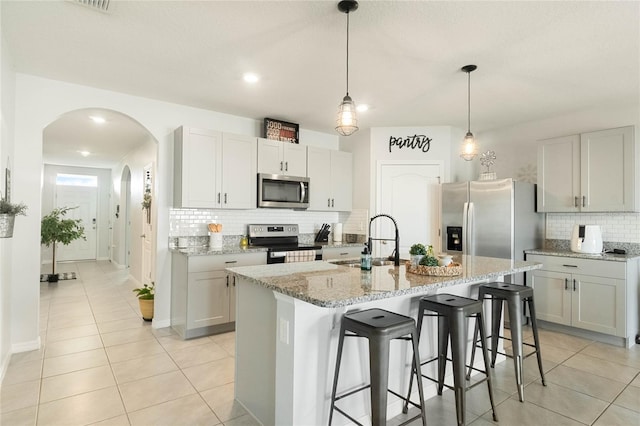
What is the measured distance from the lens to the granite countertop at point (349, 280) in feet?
5.58

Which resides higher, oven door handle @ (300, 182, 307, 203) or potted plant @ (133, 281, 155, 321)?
oven door handle @ (300, 182, 307, 203)

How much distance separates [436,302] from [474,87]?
2.32 m

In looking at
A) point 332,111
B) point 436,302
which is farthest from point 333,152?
point 436,302

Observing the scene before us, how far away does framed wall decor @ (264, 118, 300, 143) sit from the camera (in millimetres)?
4535

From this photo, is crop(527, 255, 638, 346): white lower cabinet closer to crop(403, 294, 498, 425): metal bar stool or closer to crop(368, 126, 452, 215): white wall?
crop(368, 126, 452, 215): white wall

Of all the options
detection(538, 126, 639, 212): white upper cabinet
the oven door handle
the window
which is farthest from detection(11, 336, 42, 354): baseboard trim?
the window

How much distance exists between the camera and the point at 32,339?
3.27 metres

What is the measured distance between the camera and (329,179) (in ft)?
16.5

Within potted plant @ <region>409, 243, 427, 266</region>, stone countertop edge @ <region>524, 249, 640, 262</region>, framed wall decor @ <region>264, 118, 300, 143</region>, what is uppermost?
framed wall decor @ <region>264, 118, 300, 143</region>

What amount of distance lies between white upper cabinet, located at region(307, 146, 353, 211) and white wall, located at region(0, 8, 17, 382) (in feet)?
10.1

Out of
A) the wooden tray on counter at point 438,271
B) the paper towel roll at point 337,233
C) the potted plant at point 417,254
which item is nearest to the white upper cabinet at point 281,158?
the paper towel roll at point 337,233

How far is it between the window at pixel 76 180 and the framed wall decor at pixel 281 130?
6.95 metres

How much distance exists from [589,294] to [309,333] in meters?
3.41

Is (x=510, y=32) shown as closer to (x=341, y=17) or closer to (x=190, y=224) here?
(x=341, y=17)
